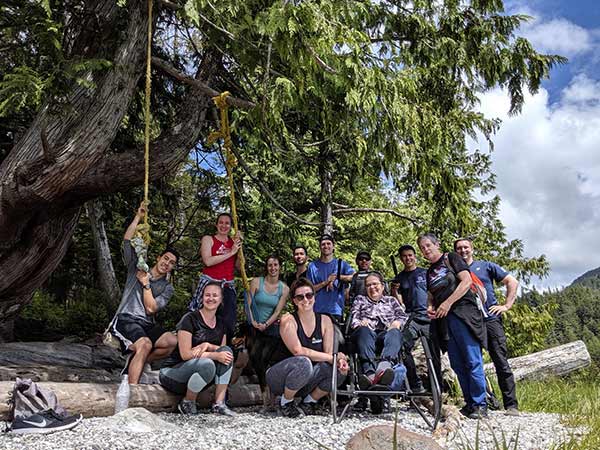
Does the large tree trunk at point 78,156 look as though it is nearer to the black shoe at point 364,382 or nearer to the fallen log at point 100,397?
the fallen log at point 100,397

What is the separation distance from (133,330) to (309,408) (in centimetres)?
198

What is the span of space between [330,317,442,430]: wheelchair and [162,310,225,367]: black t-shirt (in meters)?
1.24

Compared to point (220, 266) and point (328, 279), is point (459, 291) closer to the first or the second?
point (328, 279)

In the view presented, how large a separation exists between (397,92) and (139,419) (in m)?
3.88

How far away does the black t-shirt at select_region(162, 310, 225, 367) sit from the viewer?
539cm

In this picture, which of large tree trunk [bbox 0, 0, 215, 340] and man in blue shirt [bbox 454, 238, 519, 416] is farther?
large tree trunk [bbox 0, 0, 215, 340]

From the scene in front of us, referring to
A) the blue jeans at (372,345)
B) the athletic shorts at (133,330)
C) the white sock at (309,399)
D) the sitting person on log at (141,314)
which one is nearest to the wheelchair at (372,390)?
the blue jeans at (372,345)

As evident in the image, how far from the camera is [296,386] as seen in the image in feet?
17.3

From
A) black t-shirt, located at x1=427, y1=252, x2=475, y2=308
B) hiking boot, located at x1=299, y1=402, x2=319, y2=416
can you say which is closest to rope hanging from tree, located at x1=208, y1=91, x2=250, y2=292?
hiking boot, located at x1=299, y1=402, x2=319, y2=416

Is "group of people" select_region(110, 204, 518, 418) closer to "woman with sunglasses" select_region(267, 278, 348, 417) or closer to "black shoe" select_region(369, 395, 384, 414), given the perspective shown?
"woman with sunglasses" select_region(267, 278, 348, 417)

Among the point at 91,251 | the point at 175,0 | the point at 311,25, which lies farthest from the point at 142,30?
the point at 91,251

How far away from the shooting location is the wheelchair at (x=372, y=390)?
16.1ft

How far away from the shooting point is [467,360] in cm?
534

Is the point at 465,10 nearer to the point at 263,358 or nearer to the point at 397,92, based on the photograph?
the point at 397,92
